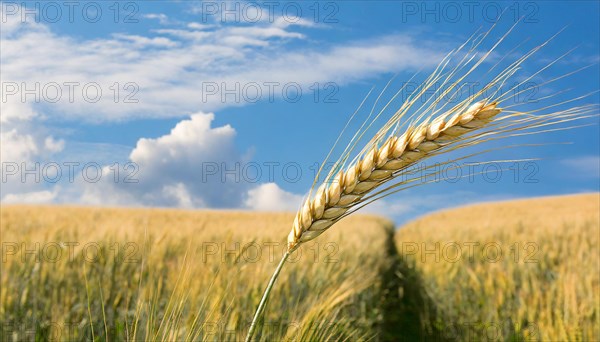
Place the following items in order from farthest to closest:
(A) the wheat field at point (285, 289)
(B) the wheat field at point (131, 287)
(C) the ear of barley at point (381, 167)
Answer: (B) the wheat field at point (131, 287) < (A) the wheat field at point (285, 289) < (C) the ear of barley at point (381, 167)

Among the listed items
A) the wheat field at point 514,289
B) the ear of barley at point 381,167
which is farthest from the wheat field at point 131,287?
the ear of barley at point 381,167

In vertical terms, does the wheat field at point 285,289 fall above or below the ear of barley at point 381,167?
below

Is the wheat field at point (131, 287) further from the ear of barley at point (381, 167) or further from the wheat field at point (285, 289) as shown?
the ear of barley at point (381, 167)

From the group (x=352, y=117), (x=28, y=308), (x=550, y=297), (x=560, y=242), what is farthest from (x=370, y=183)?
(x=560, y=242)

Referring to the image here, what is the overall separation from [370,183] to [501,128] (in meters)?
0.38

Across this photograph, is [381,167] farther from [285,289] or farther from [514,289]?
[514,289]

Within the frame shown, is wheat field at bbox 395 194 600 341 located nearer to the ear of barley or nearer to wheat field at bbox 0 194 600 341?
wheat field at bbox 0 194 600 341

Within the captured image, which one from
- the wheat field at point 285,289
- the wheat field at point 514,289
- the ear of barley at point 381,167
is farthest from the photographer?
the wheat field at point 514,289

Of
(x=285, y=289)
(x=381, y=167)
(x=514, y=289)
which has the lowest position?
(x=514, y=289)

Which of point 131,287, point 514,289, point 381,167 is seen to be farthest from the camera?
point 514,289

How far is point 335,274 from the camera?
15.6 ft

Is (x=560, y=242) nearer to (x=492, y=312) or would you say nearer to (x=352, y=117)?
(x=492, y=312)

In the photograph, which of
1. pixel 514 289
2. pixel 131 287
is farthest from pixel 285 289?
pixel 514 289

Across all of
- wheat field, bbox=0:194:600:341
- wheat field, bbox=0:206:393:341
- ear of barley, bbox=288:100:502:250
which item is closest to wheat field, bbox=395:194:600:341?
wheat field, bbox=0:194:600:341
